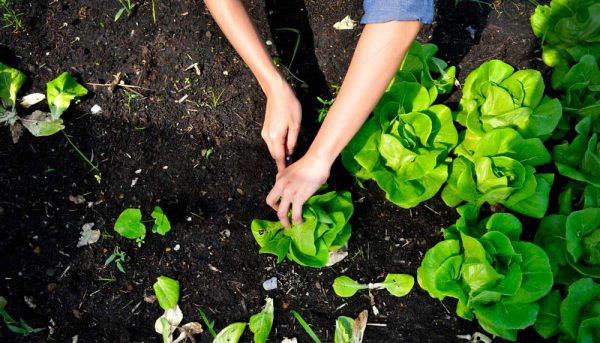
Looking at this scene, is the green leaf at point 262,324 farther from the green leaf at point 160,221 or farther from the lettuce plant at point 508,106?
the lettuce plant at point 508,106

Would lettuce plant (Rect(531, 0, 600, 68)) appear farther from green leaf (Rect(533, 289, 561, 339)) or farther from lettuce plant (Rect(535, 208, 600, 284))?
green leaf (Rect(533, 289, 561, 339))

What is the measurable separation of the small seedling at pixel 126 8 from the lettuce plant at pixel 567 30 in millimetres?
1743

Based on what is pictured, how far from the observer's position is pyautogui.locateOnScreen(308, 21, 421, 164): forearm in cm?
138

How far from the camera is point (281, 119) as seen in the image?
1.60 meters

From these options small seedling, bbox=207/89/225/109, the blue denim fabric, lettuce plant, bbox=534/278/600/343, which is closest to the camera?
the blue denim fabric

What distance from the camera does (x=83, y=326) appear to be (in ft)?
5.82

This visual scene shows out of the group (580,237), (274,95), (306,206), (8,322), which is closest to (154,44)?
(274,95)

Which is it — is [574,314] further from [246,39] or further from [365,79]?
[246,39]

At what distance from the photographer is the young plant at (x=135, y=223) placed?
1.80m

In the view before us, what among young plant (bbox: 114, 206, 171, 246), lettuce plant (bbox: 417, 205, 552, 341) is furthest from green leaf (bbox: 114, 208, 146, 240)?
lettuce plant (bbox: 417, 205, 552, 341)

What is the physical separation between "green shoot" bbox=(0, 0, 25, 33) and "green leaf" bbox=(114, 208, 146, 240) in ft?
3.33

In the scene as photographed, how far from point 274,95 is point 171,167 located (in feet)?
1.94

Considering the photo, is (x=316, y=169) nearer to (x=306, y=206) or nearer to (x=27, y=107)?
(x=306, y=206)

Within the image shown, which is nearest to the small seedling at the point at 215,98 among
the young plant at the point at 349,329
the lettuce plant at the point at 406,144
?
the lettuce plant at the point at 406,144
